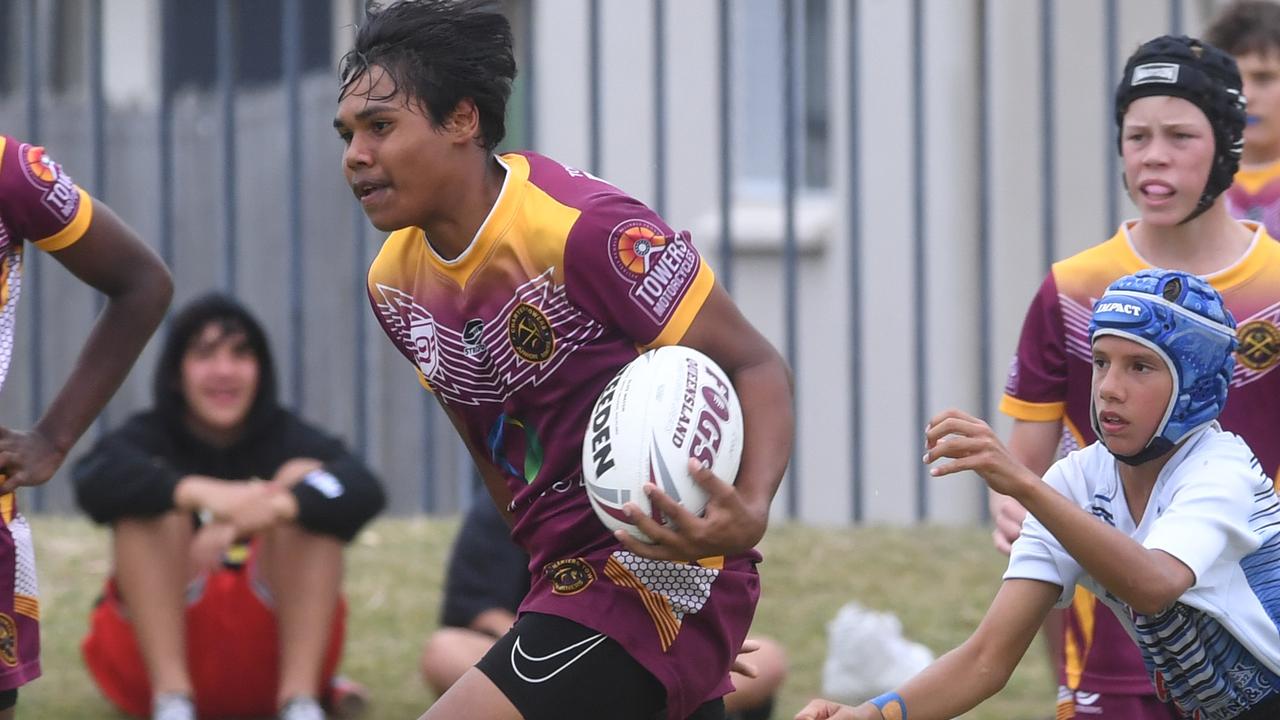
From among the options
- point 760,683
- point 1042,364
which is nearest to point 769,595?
point 760,683

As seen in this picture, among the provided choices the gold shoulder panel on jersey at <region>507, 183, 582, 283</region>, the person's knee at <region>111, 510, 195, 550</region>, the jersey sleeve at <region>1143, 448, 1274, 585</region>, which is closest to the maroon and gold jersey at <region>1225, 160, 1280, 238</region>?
the jersey sleeve at <region>1143, 448, 1274, 585</region>

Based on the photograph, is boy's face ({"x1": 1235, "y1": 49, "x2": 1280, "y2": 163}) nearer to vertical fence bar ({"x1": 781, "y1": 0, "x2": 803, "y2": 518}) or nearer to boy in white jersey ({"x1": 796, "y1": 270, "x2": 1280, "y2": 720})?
boy in white jersey ({"x1": 796, "y1": 270, "x2": 1280, "y2": 720})

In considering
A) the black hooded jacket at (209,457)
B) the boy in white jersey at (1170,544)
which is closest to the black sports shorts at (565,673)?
the boy in white jersey at (1170,544)

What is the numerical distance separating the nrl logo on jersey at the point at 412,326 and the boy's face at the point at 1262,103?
3.05 meters

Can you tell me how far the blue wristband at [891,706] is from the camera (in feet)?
12.6

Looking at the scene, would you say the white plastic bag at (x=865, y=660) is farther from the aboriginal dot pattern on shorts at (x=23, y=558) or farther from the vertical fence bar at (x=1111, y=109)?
the aboriginal dot pattern on shorts at (x=23, y=558)

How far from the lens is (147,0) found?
15.2 m

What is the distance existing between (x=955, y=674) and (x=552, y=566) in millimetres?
872

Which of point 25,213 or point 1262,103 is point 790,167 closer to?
point 1262,103

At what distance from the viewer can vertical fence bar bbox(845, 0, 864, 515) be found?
27.9ft

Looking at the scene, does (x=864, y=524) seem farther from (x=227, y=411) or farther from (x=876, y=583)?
(x=227, y=411)

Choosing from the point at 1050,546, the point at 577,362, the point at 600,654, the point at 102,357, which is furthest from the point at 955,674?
the point at 102,357

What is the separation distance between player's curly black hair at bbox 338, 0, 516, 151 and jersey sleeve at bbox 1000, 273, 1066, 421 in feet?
4.73

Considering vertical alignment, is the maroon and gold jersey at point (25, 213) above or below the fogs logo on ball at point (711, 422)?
Result: above
